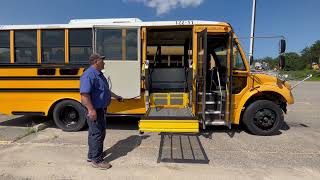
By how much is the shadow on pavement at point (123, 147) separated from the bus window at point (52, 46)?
2.46 meters

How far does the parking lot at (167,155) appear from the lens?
15.5 feet

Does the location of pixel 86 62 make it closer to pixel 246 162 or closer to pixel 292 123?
pixel 246 162

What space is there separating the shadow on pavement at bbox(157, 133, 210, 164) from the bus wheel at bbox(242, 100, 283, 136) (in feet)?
4.30

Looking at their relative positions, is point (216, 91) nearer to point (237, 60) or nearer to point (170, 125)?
point (237, 60)

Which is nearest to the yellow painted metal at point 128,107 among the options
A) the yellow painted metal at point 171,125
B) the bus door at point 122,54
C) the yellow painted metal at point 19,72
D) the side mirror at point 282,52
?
the bus door at point 122,54

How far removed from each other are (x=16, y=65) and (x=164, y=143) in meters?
4.04

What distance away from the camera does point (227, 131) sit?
7.44 m

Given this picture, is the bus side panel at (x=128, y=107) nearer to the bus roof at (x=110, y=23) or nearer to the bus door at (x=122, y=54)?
the bus door at (x=122, y=54)

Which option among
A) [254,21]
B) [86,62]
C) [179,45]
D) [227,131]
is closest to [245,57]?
[227,131]

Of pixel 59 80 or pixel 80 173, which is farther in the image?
pixel 59 80

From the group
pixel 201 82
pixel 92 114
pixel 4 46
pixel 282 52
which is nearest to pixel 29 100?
pixel 4 46

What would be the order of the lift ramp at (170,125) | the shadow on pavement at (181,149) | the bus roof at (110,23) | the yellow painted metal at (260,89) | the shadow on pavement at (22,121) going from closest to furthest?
the lift ramp at (170,125) < the shadow on pavement at (181,149) < the bus roof at (110,23) < the yellow painted metal at (260,89) < the shadow on pavement at (22,121)

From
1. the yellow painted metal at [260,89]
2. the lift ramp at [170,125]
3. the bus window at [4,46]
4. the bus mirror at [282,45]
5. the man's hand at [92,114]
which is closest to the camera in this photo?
the man's hand at [92,114]

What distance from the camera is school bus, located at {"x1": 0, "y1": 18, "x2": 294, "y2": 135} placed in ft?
22.3
